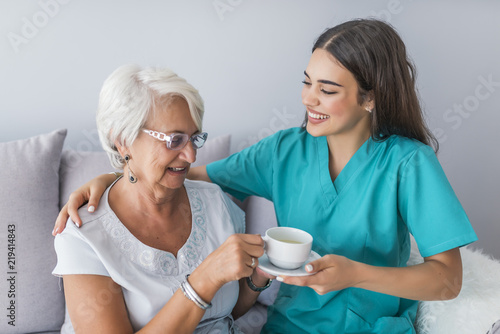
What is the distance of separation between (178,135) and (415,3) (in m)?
1.33

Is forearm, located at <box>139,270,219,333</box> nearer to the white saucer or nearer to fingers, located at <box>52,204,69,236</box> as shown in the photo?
the white saucer

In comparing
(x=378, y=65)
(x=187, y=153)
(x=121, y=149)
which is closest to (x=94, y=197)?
(x=121, y=149)

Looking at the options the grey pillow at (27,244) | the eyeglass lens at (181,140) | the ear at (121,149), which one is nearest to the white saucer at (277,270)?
the eyeglass lens at (181,140)

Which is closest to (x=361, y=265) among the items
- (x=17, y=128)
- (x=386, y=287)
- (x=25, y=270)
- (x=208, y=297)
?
(x=386, y=287)

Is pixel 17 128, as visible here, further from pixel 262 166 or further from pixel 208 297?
pixel 208 297

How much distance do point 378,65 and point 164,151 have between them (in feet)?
2.03

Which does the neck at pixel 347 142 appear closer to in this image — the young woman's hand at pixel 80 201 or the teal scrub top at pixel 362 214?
the teal scrub top at pixel 362 214

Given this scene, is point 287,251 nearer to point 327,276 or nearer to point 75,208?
point 327,276

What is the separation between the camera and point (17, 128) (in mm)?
1754

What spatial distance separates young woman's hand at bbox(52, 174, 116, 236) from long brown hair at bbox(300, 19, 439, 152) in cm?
73

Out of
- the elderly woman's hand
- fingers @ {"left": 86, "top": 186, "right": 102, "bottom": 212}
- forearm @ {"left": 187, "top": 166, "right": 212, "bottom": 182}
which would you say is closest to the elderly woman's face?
fingers @ {"left": 86, "top": 186, "right": 102, "bottom": 212}

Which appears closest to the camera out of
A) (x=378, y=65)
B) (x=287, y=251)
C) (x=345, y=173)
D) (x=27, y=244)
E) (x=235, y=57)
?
(x=287, y=251)

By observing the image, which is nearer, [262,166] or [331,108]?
[331,108]

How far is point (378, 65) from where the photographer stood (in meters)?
1.21
